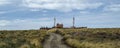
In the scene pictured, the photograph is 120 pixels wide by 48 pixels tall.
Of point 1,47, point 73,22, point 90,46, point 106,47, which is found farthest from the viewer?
point 73,22

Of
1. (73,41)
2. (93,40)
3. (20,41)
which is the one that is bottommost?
(93,40)

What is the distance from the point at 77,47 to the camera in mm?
51250

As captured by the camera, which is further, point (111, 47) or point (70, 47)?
point (70, 47)

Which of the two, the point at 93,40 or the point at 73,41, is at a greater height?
the point at 73,41

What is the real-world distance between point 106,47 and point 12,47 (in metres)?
11.7

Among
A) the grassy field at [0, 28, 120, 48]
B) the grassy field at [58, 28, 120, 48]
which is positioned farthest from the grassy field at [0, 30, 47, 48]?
the grassy field at [58, 28, 120, 48]

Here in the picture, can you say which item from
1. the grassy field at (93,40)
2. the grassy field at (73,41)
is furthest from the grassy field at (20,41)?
the grassy field at (93,40)

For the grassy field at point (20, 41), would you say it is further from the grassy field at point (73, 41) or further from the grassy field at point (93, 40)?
the grassy field at point (93, 40)

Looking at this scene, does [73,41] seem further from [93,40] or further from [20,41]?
[20,41]

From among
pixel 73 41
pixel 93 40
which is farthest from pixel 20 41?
pixel 93 40

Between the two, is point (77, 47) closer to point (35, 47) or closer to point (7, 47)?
point (35, 47)

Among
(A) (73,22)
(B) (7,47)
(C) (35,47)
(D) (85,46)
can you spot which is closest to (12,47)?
(B) (7,47)

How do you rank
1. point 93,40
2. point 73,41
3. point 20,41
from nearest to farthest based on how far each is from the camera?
point 73,41 < point 20,41 < point 93,40

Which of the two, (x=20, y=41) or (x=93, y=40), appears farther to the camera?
(x=93, y=40)
